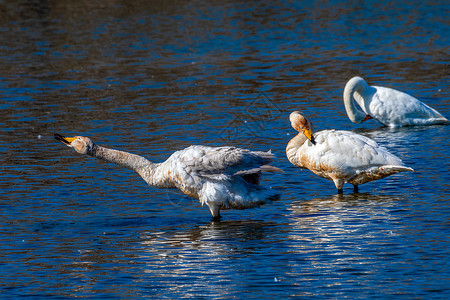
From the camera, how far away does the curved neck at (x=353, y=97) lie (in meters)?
17.5

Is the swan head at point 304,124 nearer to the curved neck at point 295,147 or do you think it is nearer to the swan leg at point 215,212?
the curved neck at point 295,147

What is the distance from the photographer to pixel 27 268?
970 centimetres

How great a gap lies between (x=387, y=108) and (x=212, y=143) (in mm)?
3889

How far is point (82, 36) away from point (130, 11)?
662 centimetres

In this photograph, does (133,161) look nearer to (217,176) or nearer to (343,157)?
(217,176)

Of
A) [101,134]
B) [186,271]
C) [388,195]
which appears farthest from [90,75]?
[186,271]

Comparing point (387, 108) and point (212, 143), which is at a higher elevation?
point (387, 108)

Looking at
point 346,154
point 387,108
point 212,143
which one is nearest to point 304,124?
point 346,154

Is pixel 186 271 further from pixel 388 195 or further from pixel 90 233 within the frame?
pixel 388 195

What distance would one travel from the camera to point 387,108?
685 inches

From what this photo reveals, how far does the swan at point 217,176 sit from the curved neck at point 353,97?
643 cm

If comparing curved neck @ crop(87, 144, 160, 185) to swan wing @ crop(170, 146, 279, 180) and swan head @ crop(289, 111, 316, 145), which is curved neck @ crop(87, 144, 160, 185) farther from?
swan head @ crop(289, 111, 316, 145)

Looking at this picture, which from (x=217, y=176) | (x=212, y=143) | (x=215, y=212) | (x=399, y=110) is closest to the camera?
(x=217, y=176)

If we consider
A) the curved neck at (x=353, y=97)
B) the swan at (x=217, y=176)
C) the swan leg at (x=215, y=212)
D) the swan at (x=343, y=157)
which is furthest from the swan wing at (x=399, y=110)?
the swan leg at (x=215, y=212)
